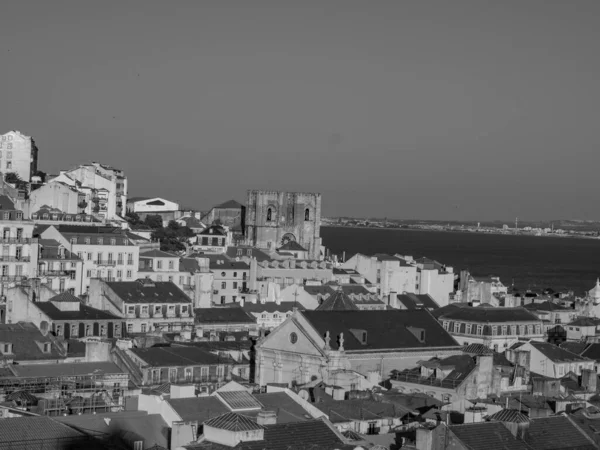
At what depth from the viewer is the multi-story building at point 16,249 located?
83.4 metres

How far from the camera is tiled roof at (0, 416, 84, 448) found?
36812mm

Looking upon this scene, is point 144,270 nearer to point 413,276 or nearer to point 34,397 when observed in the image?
point 413,276

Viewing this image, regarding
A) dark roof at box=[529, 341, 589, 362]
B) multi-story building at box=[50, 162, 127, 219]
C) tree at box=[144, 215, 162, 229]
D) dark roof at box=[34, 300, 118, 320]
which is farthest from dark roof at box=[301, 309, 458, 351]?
tree at box=[144, 215, 162, 229]

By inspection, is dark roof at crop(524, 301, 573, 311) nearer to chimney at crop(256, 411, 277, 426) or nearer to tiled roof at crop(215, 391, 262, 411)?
tiled roof at crop(215, 391, 262, 411)

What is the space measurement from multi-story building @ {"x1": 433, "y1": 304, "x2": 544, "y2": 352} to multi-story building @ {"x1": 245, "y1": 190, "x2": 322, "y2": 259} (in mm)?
56967

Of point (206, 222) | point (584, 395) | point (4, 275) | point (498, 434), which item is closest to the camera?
point (498, 434)

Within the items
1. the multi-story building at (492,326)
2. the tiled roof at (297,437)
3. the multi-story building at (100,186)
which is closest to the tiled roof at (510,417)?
the tiled roof at (297,437)

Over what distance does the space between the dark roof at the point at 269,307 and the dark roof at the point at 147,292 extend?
6.36 m

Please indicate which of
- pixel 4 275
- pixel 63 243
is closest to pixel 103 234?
pixel 63 243

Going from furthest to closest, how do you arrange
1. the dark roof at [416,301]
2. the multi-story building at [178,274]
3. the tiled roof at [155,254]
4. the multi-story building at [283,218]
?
the multi-story building at [283,218] → the tiled roof at [155,254] → the dark roof at [416,301] → the multi-story building at [178,274]

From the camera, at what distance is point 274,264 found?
106 metres

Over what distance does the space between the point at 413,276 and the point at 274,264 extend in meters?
12.6

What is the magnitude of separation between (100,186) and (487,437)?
9258 cm

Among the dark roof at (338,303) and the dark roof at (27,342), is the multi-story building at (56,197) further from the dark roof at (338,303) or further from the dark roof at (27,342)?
the dark roof at (27,342)
